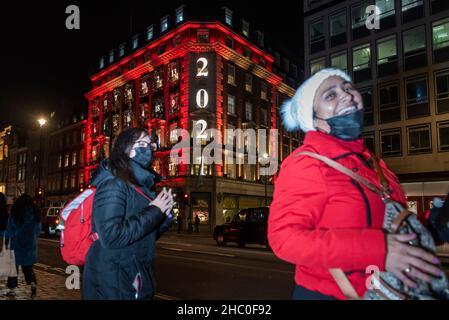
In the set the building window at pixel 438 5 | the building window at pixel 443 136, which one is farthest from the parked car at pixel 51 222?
the building window at pixel 438 5

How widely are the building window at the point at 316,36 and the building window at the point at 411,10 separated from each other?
6.33 metres

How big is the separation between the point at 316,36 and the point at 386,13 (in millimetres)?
5752

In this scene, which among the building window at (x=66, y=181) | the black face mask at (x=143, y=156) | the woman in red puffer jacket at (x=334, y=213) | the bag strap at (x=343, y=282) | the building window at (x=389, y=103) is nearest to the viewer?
the woman in red puffer jacket at (x=334, y=213)

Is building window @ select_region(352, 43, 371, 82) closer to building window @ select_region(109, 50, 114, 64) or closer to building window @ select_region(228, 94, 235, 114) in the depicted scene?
building window @ select_region(228, 94, 235, 114)

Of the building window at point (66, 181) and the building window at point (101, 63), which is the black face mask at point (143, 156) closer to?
the building window at point (101, 63)

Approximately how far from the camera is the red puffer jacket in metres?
1.56

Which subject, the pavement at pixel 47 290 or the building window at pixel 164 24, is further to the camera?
the building window at pixel 164 24

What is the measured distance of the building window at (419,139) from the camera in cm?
2548

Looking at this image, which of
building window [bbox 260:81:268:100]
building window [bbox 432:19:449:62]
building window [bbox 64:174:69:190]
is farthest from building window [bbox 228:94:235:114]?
building window [bbox 64:174:69:190]

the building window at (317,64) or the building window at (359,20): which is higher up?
the building window at (359,20)

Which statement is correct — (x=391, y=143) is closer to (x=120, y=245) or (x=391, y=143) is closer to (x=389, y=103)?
(x=389, y=103)

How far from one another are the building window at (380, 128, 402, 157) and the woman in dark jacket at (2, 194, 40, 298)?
23.9m

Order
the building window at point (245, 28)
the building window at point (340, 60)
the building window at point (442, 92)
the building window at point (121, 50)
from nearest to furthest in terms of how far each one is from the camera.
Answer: the building window at point (442, 92)
the building window at point (340, 60)
the building window at point (245, 28)
the building window at point (121, 50)

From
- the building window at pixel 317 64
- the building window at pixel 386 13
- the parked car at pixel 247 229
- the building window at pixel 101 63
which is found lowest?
the parked car at pixel 247 229
